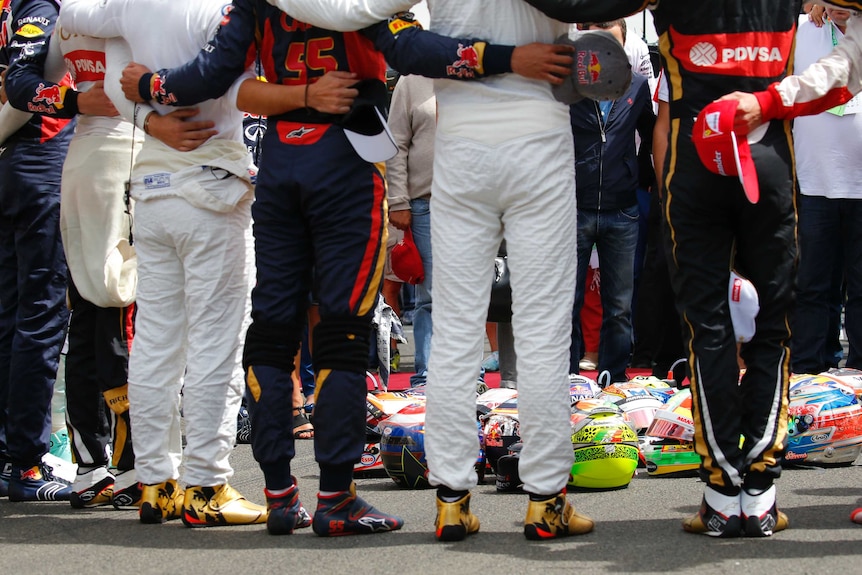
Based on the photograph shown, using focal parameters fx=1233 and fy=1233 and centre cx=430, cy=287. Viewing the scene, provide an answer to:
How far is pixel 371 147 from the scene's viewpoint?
4.15 metres

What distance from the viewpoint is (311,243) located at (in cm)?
431

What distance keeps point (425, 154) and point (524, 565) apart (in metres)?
3.96

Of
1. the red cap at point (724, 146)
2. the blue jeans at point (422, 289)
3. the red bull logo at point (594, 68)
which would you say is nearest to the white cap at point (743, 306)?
the red cap at point (724, 146)

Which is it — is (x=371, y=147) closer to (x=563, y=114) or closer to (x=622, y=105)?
(x=563, y=114)

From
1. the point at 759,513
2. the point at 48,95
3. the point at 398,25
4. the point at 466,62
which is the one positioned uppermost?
the point at 398,25

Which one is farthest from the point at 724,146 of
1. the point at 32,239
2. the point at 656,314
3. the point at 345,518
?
the point at 656,314

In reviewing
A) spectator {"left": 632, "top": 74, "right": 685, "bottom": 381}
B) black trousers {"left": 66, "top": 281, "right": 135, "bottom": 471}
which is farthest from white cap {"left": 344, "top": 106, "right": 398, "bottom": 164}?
spectator {"left": 632, "top": 74, "right": 685, "bottom": 381}

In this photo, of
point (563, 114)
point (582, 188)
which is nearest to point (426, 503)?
point (563, 114)

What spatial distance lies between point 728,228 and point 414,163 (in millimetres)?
3435

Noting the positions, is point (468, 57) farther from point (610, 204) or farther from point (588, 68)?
point (610, 204)

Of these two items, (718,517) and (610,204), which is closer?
(718,517)

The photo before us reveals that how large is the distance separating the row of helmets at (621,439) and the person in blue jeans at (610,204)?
5.57 ft

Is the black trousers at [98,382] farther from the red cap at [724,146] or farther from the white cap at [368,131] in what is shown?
the red cap at [724,146]

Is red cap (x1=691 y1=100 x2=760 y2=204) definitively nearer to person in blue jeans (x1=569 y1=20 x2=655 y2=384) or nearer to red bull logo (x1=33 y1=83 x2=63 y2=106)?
red bull logo (x1=33 y1=83 x2=63 y2=106)
